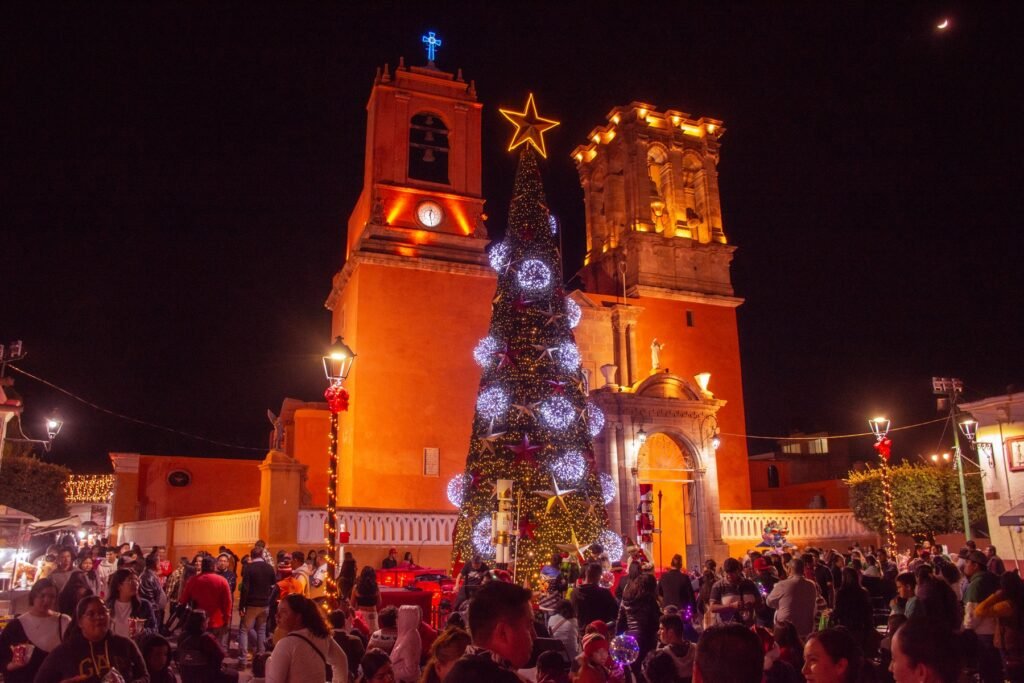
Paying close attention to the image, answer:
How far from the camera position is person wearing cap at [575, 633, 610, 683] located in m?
5.42

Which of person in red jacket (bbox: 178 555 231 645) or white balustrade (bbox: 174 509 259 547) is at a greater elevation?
white balustrade (bbox: 174 509 259 547)

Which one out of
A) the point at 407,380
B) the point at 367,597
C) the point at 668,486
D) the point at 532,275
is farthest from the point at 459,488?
the point at 668,486

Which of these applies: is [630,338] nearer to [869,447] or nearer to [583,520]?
[583,520]

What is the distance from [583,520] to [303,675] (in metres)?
12.1

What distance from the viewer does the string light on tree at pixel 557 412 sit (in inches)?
654

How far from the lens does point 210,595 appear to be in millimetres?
9734

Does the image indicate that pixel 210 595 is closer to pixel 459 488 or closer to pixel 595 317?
pixel 459 488

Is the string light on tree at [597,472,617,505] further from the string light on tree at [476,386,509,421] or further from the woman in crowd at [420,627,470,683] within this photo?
the woman in crowd at [420,627,470,683]

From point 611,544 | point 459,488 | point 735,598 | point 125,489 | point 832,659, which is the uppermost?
point 125,489

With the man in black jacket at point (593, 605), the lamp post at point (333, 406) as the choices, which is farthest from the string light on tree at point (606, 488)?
the man in black jacket at point (593, 605)

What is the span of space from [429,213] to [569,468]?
35.3 feet

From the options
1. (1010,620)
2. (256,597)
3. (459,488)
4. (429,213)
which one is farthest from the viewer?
(429,213)

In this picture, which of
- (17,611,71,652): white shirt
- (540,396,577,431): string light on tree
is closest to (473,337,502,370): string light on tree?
(540,396,577,431): string light on tree

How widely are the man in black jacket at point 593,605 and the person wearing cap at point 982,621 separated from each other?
3.22 metres
